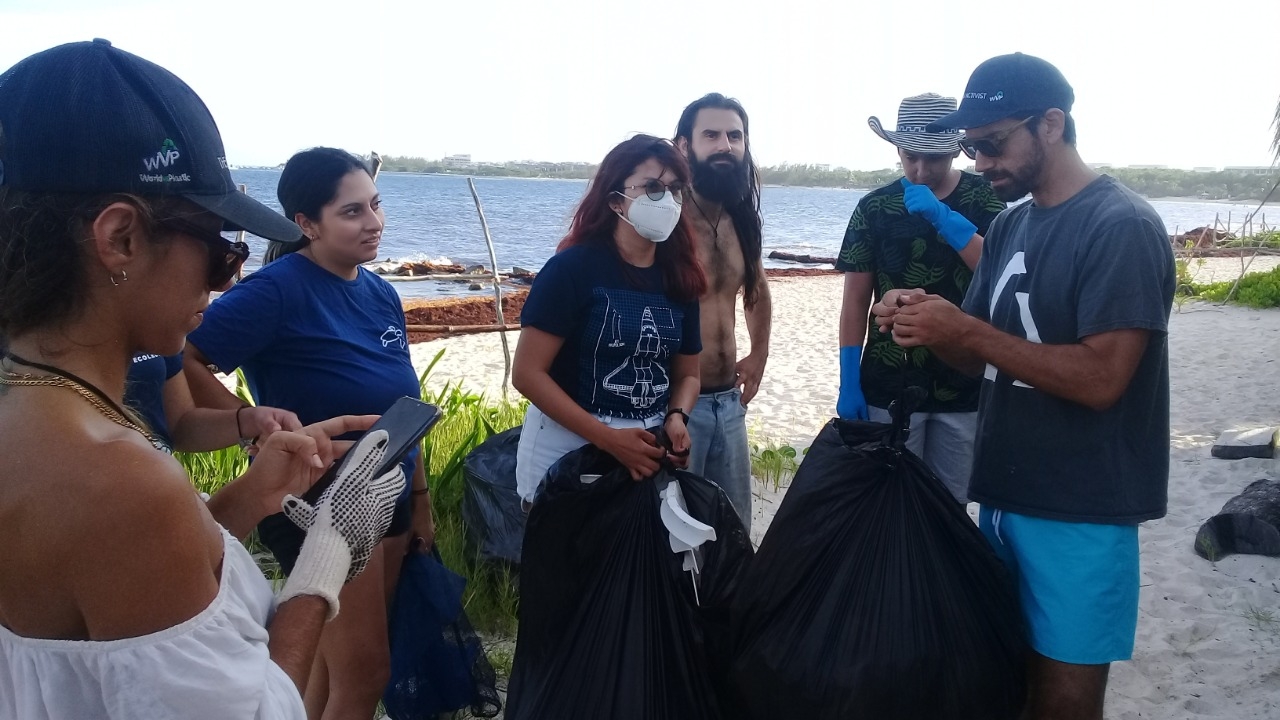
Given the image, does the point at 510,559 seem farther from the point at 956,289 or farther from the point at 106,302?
the point at 106,302

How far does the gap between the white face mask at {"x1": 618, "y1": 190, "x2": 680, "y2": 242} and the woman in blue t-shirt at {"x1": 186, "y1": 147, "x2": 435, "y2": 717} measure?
74 centimetres

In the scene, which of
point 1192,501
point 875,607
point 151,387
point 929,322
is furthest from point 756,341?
point 1192,501

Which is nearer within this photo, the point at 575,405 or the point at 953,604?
the point at 953,604

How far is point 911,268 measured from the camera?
2.94 meters

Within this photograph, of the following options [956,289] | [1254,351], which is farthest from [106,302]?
[1254,351]

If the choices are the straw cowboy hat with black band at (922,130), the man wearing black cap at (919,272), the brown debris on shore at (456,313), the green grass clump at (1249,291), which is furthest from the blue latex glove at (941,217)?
the green grass clump at (1249,291)

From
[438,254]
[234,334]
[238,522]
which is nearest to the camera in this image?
[238,522]

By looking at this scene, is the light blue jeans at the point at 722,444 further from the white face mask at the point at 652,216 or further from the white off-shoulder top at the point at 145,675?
the white off-shoulder top at the point at 145,675

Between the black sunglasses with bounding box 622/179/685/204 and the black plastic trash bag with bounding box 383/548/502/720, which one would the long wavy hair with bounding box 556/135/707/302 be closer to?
the black sunglasses with bounding box 622/179/685/204

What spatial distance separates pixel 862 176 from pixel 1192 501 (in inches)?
4270

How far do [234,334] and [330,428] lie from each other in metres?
0.64

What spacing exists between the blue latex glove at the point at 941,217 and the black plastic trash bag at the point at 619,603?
4.06 feet

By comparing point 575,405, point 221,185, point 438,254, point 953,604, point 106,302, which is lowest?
point 438,254

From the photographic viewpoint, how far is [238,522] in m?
1.38
